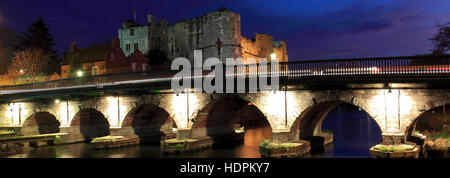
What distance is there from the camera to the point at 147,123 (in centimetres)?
3862

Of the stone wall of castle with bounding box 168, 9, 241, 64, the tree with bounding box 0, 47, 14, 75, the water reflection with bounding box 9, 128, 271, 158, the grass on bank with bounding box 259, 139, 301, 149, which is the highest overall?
the stone wall of castle with bounding box 168, 9, 241, 64

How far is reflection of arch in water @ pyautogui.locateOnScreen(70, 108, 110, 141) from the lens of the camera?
4047 centimetres

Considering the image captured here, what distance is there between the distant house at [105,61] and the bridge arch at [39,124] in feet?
78.2

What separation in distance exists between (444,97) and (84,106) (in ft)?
96.6

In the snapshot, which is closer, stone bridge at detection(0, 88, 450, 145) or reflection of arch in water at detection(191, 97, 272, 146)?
stone bridge at detection(0, 88, 450, 145)

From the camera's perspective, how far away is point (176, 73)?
31.3 metres

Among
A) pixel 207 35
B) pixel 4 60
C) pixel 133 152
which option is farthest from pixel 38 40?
pixel 133 152

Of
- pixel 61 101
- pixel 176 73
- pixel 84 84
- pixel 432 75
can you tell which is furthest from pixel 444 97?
pixel 61 101

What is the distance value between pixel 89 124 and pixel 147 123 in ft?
24.6

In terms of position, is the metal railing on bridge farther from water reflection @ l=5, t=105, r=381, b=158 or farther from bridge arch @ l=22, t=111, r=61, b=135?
bridge arch @ l=22, t=111, r=61, b=135

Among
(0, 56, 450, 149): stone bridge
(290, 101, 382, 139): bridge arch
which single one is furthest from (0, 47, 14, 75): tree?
(290, 101, 382, 139): bridge arch

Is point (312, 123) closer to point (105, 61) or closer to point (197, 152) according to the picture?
point (197, 152)

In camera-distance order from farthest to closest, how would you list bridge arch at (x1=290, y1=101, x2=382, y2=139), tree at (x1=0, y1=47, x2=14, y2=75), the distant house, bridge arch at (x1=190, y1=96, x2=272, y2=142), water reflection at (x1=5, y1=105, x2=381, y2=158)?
1. tree at (x1=0, y1=47, x2=14, y2=75)
2. the distant house
3. bridge arch at (x1=190, y1=96, x2=272, y2=142)
4. water reflection at (x1=5, y1=105, x2=381, y2=158)
5. bridge arch at (x1=290, y1=101, x2=382, y2=139)

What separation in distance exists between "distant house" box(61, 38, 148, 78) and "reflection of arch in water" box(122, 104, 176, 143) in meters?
31.0
